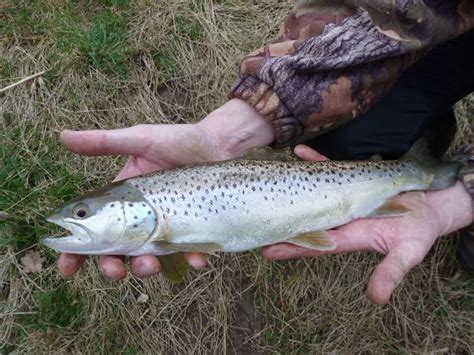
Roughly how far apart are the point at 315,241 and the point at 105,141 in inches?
39.9

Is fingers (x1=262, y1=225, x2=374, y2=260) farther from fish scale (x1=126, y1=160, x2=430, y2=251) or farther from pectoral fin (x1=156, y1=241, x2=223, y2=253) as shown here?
pectoral fin (x1=156, y1=241, x2=223, y2=253)

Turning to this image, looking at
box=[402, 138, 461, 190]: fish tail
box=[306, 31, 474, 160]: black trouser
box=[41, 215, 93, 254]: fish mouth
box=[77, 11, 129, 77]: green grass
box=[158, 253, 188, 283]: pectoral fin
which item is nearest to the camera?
box=[41, 215, 93, 254]: fish mouth

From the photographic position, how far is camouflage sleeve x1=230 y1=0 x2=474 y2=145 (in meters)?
2.26

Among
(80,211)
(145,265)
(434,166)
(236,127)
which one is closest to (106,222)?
(80,211)

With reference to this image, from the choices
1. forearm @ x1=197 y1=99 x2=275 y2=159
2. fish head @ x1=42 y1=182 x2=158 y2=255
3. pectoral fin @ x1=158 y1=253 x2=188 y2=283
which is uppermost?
forearm @ x1=197 y1=99 x2=275 y2=159

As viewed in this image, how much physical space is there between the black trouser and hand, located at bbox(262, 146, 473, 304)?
30 centimetres

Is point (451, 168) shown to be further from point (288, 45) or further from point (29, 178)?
point (29, 178)

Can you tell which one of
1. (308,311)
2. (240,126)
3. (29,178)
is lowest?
(308,311)

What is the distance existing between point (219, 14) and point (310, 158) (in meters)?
1.75

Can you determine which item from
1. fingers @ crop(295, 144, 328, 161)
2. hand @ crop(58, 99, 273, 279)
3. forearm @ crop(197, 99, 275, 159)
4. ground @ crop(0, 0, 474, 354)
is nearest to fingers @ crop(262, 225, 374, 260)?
hand @ crop(58, 99, 273, 279)

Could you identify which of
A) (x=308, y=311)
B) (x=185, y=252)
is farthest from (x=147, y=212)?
(x=308, y=311)

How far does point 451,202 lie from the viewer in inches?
103

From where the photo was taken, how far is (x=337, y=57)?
2.35m

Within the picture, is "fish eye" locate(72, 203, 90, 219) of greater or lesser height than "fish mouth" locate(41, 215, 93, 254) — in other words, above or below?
above
